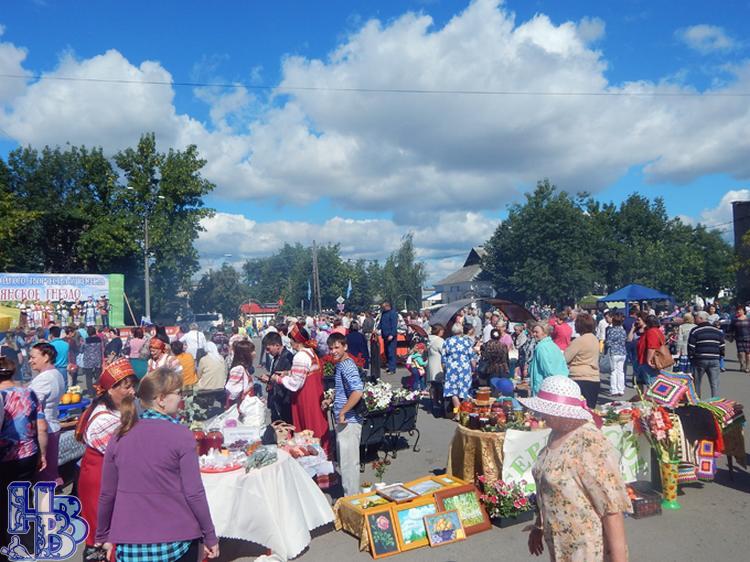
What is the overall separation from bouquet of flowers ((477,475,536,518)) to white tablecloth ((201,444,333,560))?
1.76 m

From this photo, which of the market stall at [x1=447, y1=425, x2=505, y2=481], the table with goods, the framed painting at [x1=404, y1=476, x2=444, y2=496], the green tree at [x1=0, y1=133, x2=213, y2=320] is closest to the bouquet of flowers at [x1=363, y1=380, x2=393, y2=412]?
the market stall at [x1=447, y1=425, x2=505, y2=481]

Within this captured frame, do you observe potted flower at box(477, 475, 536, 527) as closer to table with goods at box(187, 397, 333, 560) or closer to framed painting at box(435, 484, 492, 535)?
framed painting at box(435, 484, 492, 535)

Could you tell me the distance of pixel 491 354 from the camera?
1054 cm

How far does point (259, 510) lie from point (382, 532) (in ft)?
3.59

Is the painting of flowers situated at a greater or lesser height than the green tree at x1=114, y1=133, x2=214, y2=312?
lesser

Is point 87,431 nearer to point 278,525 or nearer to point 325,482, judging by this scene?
point 278,525

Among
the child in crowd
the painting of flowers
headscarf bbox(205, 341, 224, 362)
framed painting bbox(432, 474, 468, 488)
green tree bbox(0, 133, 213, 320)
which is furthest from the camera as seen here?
green tree bbox(0, 133, 213, 320)

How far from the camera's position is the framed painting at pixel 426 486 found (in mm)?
5260

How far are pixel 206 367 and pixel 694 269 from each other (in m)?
55.4

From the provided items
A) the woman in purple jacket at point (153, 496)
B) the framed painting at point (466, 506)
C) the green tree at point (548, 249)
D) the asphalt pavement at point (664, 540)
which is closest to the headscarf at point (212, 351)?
the asphalt pavement at point (664, 540)

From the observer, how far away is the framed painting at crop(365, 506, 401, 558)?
15.6 ft

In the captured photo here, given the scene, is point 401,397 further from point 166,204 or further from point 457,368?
point 166,204

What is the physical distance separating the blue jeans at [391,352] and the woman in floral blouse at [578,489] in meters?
13.4

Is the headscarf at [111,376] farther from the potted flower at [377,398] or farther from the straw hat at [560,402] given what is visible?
the potted flower at [377,398]
